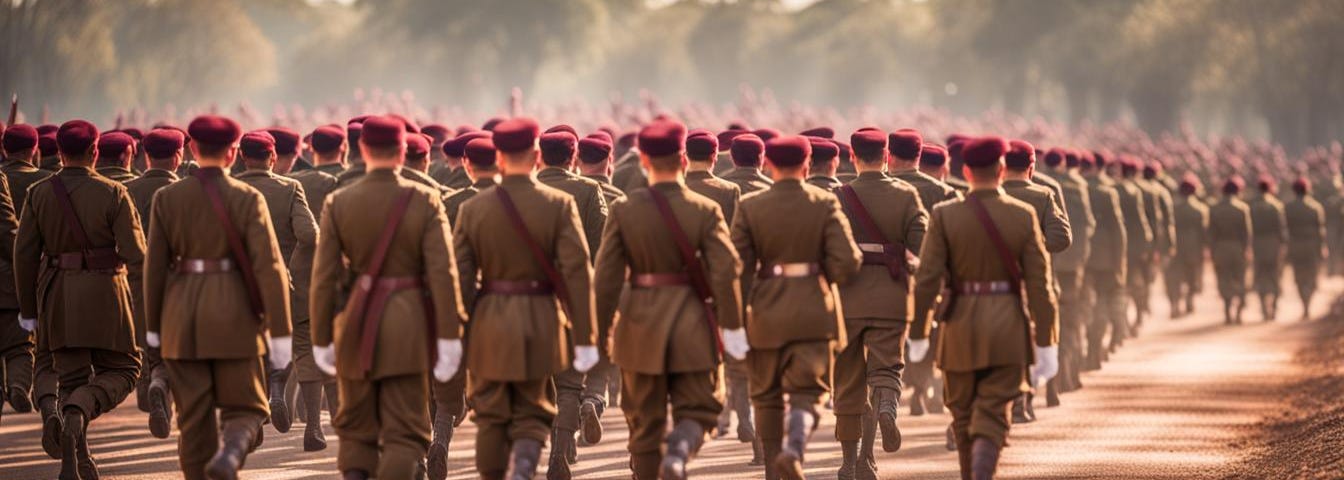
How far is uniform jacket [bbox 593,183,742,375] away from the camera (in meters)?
9.42

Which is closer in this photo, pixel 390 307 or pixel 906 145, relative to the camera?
pixel 390 307

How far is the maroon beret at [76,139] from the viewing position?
11375mm

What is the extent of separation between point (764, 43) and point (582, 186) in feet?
399

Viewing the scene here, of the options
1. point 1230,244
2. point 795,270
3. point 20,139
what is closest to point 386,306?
point 795,270

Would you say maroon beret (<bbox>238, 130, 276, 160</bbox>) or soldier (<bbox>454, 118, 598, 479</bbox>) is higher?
maroon beret (<bbox>238, 130, 276, 160</bbox>)

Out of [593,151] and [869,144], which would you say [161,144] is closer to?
[593,151]

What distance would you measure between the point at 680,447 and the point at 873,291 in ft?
7.32

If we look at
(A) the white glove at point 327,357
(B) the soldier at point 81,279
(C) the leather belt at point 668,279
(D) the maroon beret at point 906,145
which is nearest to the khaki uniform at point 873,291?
(D) the maroon beret at point 906,145

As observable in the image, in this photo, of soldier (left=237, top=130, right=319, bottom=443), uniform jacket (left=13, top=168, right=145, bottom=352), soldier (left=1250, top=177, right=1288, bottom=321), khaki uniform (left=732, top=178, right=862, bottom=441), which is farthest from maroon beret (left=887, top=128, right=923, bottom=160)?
soldier (left=1250, top=177, right=1288, bottom=321)

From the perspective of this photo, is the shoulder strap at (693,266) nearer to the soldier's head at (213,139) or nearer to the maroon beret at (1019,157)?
the soldier's head at (213,139)

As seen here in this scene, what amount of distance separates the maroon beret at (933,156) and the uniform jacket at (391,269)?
15.1 ft

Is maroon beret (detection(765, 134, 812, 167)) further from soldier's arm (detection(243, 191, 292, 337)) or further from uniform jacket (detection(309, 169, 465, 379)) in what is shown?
soldier's arm (detection(243, 191, 292, 337))

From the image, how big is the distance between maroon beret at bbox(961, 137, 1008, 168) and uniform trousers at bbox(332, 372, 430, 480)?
2660 millimetres

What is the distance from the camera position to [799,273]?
9.94 m
